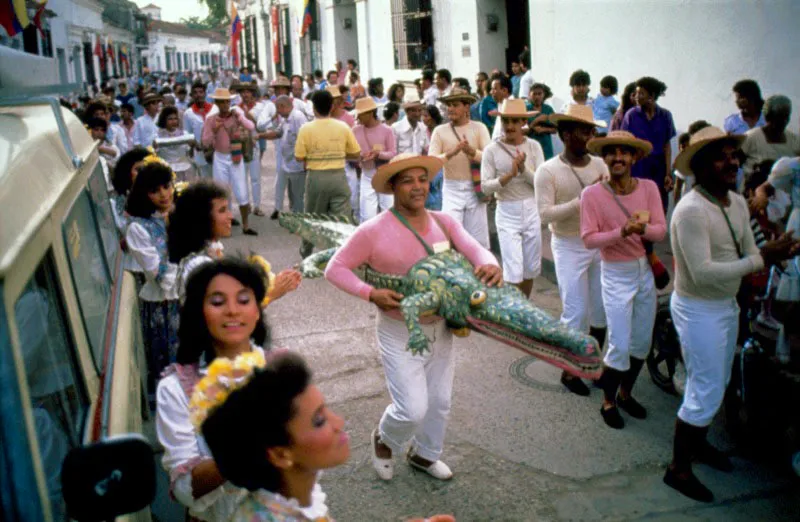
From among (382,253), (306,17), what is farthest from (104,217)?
(306,17)

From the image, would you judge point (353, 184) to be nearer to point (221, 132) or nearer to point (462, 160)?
point (221, 132)

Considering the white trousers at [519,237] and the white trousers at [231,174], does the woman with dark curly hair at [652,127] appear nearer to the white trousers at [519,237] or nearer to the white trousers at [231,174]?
the white trousers at [519,237]

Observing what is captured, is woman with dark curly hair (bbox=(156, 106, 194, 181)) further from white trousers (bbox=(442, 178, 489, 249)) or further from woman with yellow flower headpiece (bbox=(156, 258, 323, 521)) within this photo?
woman with yellow flower headpiece (bbox=(156, 258, 323, 521))

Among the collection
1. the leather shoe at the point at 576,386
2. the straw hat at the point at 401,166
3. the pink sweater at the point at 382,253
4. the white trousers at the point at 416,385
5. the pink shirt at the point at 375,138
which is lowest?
the leather shoe at the point at 576,386

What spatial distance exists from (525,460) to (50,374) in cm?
329

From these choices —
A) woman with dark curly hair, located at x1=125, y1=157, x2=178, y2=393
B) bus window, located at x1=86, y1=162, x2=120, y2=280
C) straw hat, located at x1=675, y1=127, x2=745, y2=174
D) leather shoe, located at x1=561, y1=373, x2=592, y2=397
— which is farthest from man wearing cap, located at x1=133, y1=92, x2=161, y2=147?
straw hat, located at x1=675, y1=127, x2=745, y2=174

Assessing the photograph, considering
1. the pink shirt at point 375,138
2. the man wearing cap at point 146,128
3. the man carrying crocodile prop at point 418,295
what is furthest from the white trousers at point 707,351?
the man wearing cap at point 146,128

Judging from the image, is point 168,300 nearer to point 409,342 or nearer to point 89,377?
point 409,342

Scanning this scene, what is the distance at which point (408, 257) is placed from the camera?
4414mm

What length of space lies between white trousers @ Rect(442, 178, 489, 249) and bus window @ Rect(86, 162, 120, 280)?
3.69 meters

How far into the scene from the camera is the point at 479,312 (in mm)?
4176

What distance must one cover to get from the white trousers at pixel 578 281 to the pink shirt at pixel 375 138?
453cm

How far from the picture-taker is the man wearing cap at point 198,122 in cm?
1237

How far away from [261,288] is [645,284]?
293 centimetres
